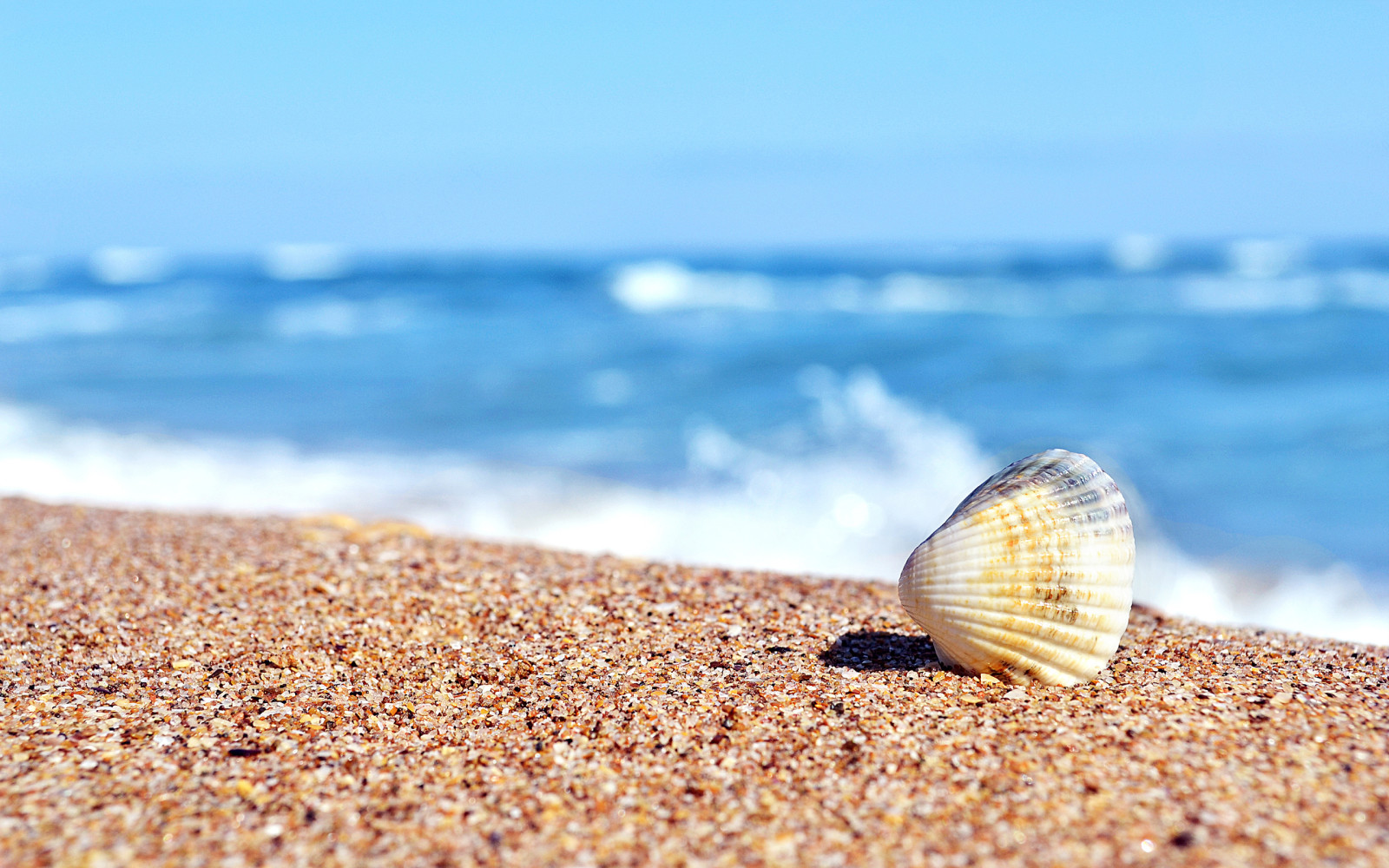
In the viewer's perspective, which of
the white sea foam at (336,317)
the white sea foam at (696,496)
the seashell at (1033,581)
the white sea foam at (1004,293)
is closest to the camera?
the seashell at (1033,581)

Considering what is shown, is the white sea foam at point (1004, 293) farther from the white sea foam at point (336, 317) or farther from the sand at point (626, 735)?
the sand at point (626, 735)

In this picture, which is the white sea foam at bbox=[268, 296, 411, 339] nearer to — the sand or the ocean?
the ocean

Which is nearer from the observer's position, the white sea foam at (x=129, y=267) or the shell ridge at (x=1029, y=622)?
the shell ridge at (x=1029, y=622)

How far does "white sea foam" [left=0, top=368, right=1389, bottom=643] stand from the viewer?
261 inches

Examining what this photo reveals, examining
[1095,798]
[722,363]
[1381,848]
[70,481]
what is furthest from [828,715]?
[722,363]

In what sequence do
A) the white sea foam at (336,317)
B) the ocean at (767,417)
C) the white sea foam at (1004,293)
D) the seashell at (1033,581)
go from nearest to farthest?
the seashell at (1033,581), the ocean at (767,417), the white sea foam at (1004,293), the white sea foam at (336,317)

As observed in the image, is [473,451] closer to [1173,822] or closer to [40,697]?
[40,697]

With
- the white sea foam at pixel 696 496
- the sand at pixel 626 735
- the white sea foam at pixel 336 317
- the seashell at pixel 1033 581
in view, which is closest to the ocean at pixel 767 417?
the white sea foam at pixel 696 496

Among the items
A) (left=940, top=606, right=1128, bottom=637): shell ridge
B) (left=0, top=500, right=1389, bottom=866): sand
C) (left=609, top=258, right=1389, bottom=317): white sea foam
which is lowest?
(left=0, top=500, right=1389, bottom=866): sand

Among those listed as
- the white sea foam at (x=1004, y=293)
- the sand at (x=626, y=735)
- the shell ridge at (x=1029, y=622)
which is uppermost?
the white sea foam at (x=1004, y=293)

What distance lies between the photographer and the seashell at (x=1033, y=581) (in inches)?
113

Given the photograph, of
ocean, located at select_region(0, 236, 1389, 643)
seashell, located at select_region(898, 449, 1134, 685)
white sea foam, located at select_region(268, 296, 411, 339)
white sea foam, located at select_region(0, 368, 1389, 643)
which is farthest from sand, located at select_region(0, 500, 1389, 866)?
white sea foam, located at select_region(268, 296, 411, 339)

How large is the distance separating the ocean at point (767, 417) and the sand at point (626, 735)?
10.1 feet

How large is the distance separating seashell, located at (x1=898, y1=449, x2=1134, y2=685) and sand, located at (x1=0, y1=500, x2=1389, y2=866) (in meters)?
0.11
